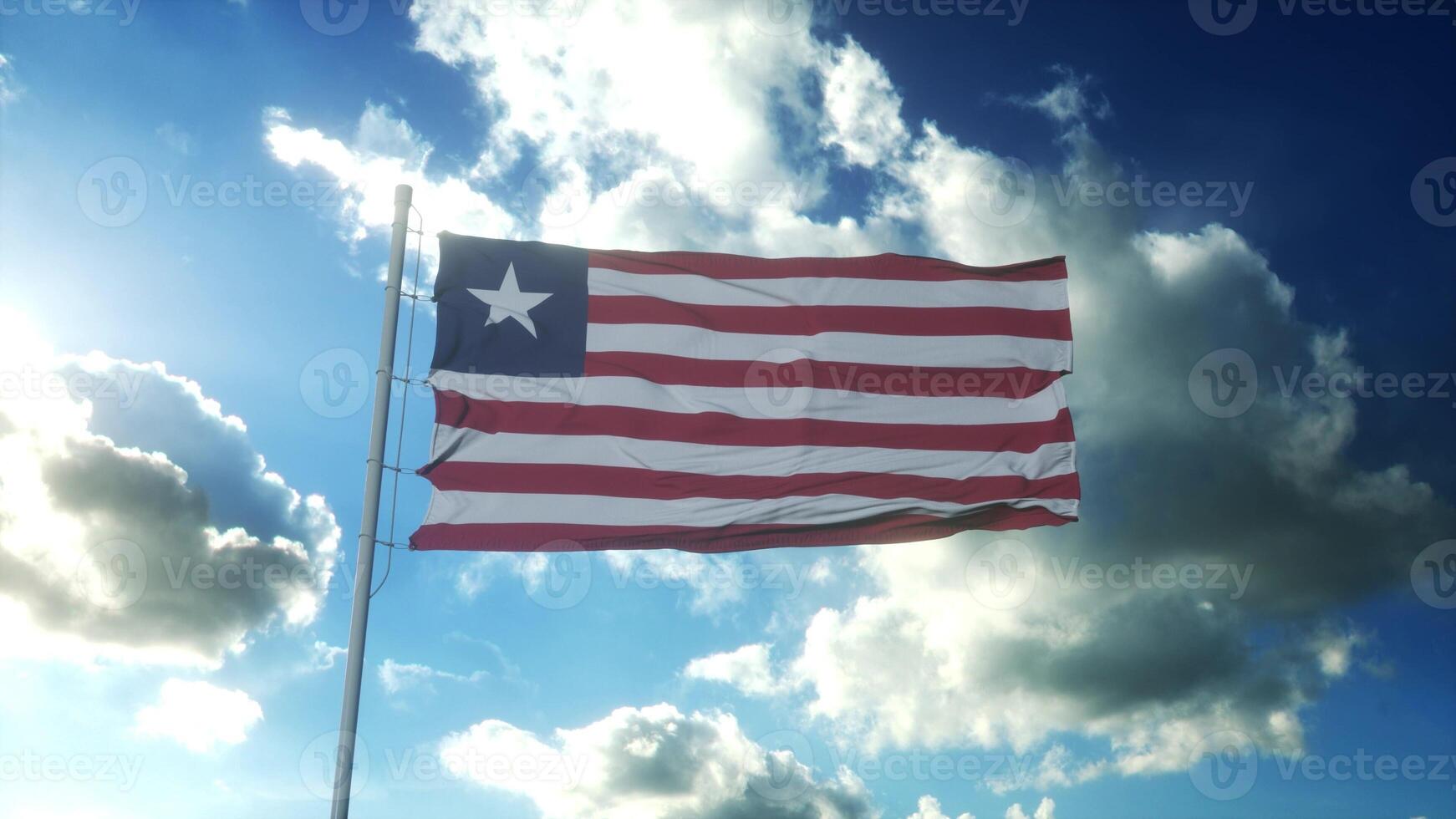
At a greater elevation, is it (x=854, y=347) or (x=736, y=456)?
(x=854, y=347)

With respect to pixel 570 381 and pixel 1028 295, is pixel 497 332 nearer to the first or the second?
pixel 570 381

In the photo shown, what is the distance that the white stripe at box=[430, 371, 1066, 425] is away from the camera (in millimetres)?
15695

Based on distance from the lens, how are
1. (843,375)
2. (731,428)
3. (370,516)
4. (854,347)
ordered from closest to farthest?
(370,516), (731,428), (843,375), (854,347)

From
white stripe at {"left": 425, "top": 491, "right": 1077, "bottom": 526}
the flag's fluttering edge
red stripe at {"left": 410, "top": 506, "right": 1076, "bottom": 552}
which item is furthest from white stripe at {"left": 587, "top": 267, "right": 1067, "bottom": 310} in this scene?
red stripe at {"left": 410, "top": 506, "right": 1076, "bottom": 552}

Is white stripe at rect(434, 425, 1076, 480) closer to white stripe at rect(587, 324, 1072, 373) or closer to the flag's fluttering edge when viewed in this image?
the flag's fluttering edge

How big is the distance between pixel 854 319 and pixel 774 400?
1887 millimetres

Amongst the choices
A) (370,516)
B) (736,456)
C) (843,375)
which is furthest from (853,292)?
(370,516)

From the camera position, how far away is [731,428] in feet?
52.5

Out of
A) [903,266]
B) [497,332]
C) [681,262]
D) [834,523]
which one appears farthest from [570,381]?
[903,266]

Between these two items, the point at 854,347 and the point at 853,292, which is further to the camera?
the point at 853,292

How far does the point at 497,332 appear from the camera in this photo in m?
15.7

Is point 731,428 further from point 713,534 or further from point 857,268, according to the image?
point 857,268
